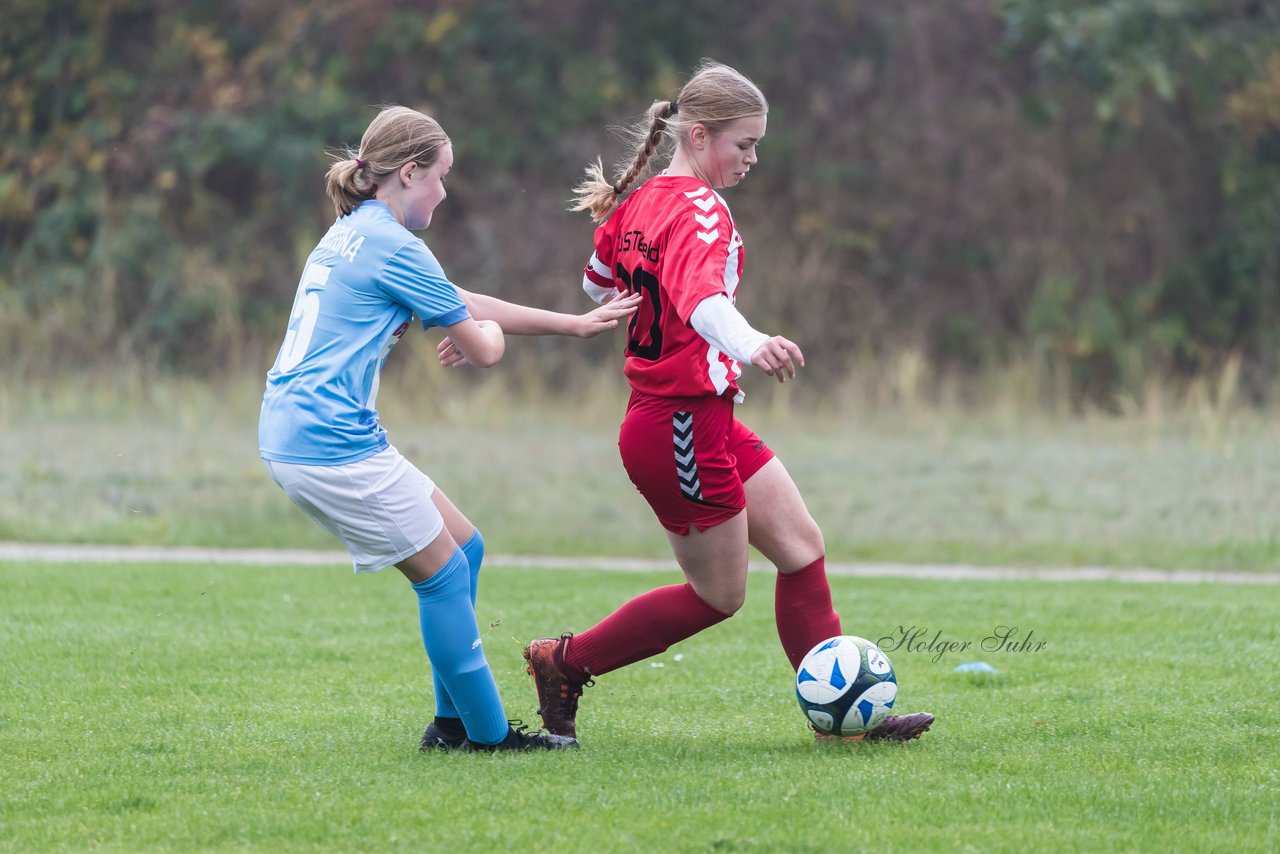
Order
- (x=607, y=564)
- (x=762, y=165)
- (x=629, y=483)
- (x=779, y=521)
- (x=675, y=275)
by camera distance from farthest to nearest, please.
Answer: (x=762, y=165)
(x=629, y=483)
(x=607, y=564)
(x=779, y=521)
(x=675, y=275)

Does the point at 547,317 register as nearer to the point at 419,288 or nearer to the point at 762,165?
the point at 419,288

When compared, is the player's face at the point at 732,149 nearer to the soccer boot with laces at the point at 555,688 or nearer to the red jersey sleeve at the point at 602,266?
the red jersey sleeve at the point at 602,266

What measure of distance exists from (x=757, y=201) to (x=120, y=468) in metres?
10.4

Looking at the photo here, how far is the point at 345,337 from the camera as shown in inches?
174

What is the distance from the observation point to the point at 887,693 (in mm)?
4859

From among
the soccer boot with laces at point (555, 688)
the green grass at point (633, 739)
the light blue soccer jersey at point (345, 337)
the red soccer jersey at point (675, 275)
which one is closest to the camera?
the green grass at point (633, 739)

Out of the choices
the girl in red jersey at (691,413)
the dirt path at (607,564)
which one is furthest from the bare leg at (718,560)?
the dirt path at (607,564)

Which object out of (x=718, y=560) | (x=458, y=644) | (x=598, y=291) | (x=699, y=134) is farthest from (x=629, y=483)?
(x=458, y=644)

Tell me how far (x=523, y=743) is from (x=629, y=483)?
842cm

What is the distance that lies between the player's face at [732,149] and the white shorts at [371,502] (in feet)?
4.12

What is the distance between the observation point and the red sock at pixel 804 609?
16.5 feet

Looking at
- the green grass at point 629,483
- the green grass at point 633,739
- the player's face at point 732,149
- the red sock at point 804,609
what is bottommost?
the green grass at point 629,483

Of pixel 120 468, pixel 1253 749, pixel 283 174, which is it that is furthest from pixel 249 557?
pixel 283 174

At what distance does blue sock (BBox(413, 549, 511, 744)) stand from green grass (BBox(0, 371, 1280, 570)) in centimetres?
580
